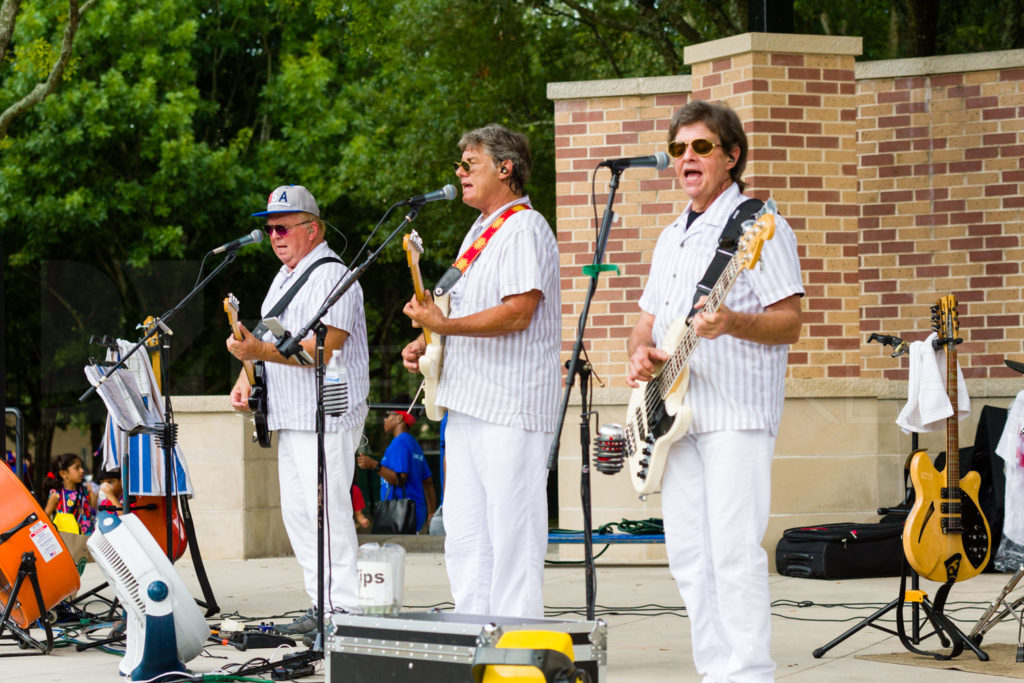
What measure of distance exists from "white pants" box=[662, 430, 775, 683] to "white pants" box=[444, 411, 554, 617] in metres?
0.76

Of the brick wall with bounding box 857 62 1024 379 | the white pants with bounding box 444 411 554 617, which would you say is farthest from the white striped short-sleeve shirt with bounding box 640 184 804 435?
the brick wall with bounding box 857 62 1024 379

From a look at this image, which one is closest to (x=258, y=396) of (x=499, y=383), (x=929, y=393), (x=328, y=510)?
(x=328, y=510)

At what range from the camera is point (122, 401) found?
6.66 metres

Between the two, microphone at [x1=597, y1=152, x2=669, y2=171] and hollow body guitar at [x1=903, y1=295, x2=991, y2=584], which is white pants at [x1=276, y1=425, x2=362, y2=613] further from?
hollow body guitar at [x1=903, y1=295, x2=991, y2=584]

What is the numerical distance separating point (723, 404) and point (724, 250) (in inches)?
18.7

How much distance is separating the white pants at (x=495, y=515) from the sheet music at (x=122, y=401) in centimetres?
238

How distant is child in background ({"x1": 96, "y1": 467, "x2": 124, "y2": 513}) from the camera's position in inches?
302

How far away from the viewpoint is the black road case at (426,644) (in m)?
3.80

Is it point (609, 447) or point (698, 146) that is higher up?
point (698, 146)

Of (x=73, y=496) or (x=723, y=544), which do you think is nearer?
(x=723, y=544)

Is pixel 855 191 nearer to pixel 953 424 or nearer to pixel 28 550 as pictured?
pixel 953 424

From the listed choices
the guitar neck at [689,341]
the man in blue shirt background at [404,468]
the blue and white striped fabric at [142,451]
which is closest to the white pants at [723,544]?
the guitar neck at [689,341]

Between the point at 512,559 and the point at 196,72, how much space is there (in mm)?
16573

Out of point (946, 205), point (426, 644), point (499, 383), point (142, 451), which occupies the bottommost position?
point (426, 644)
